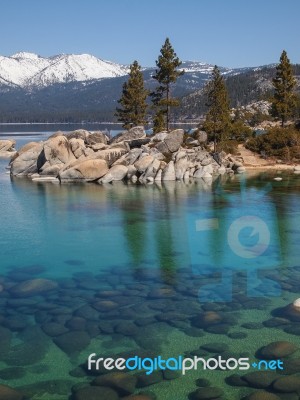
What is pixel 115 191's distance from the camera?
4584cm

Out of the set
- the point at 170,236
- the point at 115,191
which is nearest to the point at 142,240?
the point at 170,236

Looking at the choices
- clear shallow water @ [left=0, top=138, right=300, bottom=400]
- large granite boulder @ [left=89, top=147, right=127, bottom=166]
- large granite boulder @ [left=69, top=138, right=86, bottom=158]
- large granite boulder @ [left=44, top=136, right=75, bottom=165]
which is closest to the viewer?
clear shallow water @ [left=0, top=138, right=300, bottom=400]

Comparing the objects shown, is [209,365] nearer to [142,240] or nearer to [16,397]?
[16,397]

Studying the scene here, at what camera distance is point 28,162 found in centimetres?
5978

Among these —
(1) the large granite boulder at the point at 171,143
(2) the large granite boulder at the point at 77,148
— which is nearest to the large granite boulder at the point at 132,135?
(1) the large granite boulder at the point at 171,143

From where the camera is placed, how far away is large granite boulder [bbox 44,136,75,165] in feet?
182

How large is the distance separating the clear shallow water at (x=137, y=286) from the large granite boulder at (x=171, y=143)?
21959 mm

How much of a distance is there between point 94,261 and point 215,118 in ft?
154

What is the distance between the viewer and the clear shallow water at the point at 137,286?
13.4m

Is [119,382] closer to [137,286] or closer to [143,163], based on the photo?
[137,286]

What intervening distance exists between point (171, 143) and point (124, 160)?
703 cm

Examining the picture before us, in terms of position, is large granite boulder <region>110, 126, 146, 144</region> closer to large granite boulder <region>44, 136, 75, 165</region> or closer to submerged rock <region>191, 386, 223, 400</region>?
large granite boulder <region>44, 136, 75, 165</region>

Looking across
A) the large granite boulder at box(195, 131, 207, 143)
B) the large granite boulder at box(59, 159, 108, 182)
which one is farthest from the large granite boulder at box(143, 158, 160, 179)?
the large granite boulder at box(195, 131, 207, 143)

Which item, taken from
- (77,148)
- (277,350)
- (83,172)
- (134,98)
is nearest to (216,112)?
(134,98)
